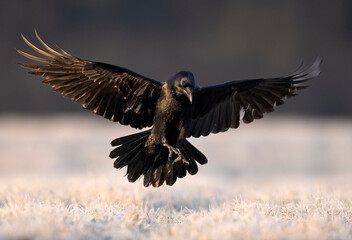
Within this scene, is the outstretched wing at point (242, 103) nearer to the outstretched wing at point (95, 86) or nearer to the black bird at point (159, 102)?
the black bird at point (159, 102)

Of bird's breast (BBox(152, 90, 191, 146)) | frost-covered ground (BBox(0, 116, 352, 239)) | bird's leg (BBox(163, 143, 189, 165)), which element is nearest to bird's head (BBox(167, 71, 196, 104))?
bird's breast (BBox(152, 90, 191, 146))

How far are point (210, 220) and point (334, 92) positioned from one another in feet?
72.3

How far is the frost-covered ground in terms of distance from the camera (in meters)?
3.94

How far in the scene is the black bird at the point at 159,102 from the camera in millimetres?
5219

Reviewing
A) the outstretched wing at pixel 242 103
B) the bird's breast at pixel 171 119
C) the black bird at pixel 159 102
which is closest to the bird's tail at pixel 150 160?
the black bird at pixel 159 102

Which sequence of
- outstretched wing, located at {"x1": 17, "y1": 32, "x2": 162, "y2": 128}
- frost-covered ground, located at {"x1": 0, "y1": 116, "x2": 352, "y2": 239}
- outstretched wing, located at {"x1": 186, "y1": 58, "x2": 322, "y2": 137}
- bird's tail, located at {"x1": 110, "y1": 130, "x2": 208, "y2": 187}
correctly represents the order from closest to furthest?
frost-covered ground, located at {"x1": 0, "y1": 116, "x2": 352, "y2": 239} → outstretched wing, located at {"x1": 17, "y1": 32, "x2": 162, "y2": 128} → bird's tail, located at {"x1": 110, "y1": 130, "x2": 208, "y2": 187} → outstretched wing, located at {"x1": 186, "y1": 58, "x2": 322, "y2": 137}

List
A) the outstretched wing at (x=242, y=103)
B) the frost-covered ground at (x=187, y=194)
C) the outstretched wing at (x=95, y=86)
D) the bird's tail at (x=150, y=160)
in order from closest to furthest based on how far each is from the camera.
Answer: the frost-covered ground at (x=187, y=194)
the outstretched wing at (x=95, y=86)
the bird's tail at (x=150, y=160)
the outstretched wing at (x=242, y=103)

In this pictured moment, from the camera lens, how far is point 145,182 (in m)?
5.46

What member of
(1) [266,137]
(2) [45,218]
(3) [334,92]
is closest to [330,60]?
(3) [334,92]

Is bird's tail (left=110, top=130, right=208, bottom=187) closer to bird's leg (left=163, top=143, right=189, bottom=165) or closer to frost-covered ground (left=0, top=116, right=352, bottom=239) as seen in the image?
bird's leg (left=163, top=143, right=189, bottom=165)

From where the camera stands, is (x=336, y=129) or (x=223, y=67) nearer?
(x=336, y=129)

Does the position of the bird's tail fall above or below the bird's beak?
below

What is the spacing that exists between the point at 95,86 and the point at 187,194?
1931 mm

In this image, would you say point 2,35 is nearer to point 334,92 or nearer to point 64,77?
point 334,92
